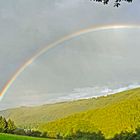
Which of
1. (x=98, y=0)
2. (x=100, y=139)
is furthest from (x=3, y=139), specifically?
(x=100, y=139)

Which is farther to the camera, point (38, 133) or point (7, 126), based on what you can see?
point (38, 133)

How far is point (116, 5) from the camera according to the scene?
15.9 m

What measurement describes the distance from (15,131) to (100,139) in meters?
40.6

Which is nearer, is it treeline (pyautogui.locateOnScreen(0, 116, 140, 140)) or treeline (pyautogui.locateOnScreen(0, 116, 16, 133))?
treeline (pyautogui.locateOnScreen(0, 116, 140, 140))

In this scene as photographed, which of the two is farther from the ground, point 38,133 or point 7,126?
point 7,126

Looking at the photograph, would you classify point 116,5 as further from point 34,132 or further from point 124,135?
point 34,132

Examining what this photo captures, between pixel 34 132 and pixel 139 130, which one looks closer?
pixel 139 130

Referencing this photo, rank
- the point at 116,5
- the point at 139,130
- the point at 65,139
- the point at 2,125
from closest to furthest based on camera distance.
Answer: the point at 116,5 < the point at 139,130 < the point at 2,125 < the point at 65,139

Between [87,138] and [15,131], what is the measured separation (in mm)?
32668

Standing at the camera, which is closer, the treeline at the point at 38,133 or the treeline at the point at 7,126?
the treeline at the point at 38,133

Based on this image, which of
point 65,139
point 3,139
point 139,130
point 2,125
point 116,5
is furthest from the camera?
point 65,139

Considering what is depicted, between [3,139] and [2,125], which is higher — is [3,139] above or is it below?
below

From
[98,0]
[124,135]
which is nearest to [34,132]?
[124,135]

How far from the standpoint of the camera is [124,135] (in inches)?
5719
